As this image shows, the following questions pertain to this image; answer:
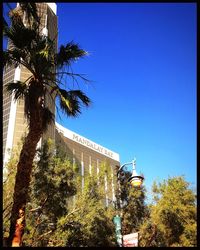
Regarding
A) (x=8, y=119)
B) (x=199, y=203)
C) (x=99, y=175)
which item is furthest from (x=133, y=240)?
(x=8, y=119)

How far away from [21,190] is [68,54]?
18.8ft

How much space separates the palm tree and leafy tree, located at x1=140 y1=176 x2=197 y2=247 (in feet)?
53.9

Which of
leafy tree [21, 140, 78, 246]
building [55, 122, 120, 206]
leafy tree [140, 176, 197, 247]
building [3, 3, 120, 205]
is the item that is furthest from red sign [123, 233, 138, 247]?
building [55, 122, 120, 206]

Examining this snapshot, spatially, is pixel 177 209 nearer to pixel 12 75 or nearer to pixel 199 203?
pixel 199 203

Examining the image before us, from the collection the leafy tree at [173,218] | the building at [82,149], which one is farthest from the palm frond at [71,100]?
the building at [82,149]

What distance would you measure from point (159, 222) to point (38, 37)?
2033cm

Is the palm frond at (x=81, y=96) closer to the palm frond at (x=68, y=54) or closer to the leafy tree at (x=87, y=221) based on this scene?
the palm frond at (x=68, y=54)

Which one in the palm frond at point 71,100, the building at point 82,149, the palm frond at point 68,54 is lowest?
the palm frond at point 71,100

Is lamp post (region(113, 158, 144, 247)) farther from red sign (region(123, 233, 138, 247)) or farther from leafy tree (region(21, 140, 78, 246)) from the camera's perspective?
leafy tree (region(21, 140, 78, 246))

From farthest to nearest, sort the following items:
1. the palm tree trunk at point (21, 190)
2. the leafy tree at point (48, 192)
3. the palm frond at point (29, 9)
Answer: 1. the leafy tree at point (48, 192)
2. the palm frond at point (29, 9)
3. the palm tree trunk at point (21, 190)

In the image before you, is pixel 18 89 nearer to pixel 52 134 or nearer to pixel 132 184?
pixel 132 184

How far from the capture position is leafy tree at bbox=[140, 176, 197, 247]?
2548 centimetres

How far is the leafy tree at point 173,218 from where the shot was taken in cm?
2548

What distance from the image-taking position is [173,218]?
26.4 m
